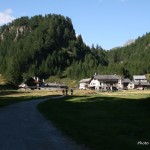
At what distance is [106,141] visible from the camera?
739 inches

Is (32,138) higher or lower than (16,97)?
lower

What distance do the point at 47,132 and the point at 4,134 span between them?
2.55 metres

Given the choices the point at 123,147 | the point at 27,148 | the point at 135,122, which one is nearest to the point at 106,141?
the point at 123,147

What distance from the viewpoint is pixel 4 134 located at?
20453 millimetres

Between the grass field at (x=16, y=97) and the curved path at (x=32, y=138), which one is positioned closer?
the curved path at (x=32, y=138)

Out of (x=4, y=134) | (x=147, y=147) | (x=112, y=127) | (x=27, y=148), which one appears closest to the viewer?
(x=27, y=148)

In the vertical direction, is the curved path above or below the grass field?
below

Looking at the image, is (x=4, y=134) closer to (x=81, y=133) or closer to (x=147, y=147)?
(x=81, y=133)

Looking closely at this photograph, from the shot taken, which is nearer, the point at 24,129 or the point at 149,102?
Result: the point at 24,129

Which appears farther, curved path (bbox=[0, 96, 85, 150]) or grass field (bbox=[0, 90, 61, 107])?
grass field (bbox=[0, 90, 61, 107])

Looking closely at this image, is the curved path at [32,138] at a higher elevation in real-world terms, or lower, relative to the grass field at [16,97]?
lower

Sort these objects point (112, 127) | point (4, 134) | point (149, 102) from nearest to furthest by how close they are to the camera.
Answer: point (4, 134) < point (112, 127) < point (149, 102)

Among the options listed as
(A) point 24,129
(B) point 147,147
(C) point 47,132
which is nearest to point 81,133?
(C) point 47,132

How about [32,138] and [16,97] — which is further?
[16,97]
